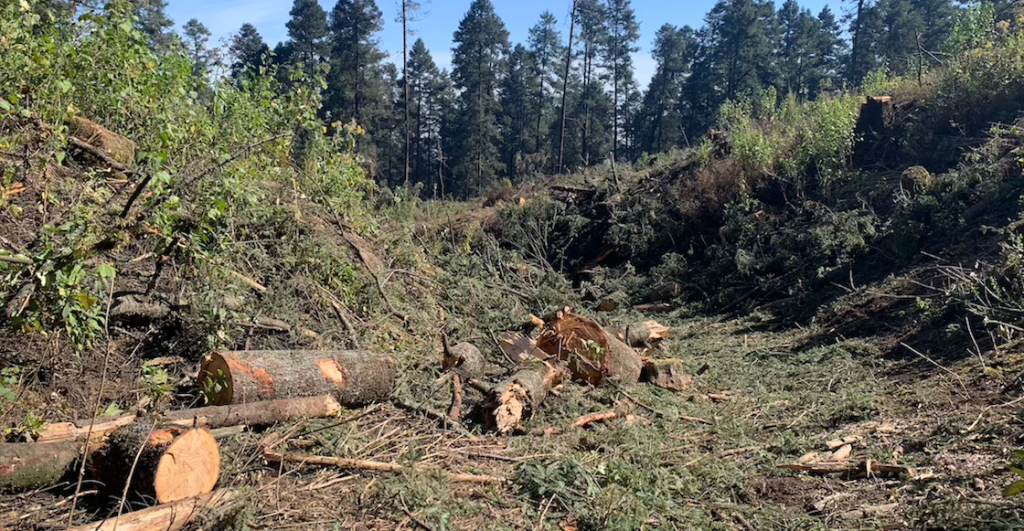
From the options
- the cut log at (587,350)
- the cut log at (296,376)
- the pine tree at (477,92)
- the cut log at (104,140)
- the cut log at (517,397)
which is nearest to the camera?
the cut log at (296,376)

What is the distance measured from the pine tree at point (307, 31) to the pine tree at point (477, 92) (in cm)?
824

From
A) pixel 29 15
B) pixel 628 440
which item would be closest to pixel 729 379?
pixel 628 440

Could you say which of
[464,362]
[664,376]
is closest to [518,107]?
[664,376]

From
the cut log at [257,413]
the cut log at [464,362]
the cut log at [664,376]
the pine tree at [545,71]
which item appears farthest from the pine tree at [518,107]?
the cut log at [257,413]

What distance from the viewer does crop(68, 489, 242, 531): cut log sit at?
2625 millimetres

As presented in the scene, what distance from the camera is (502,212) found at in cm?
1585

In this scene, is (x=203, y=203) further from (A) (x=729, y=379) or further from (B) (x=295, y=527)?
(A) (x=729, y=379)

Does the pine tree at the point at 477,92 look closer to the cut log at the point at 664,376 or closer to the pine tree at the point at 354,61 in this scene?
the pine tree at the point at 354,61

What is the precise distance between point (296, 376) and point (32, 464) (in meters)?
1.48

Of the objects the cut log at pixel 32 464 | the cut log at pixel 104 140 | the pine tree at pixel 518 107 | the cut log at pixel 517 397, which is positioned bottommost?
the cut log at pixel 517 397

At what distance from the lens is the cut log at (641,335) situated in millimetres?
6844

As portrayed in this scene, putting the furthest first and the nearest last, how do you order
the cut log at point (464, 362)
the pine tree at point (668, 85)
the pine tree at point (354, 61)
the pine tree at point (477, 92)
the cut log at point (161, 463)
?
the pine tree at point (668, 85) < the pine tree at point (477, 92) < the pine tree at point (354, 61) < the cut log at point (464, 362) < the cut log at point (161, 463)

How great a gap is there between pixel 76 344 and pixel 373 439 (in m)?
1.78

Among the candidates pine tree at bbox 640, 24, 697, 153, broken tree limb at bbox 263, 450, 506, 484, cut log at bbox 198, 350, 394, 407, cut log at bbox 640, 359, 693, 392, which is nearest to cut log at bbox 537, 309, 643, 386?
cut log at bbox 640, 359, 693, 392
